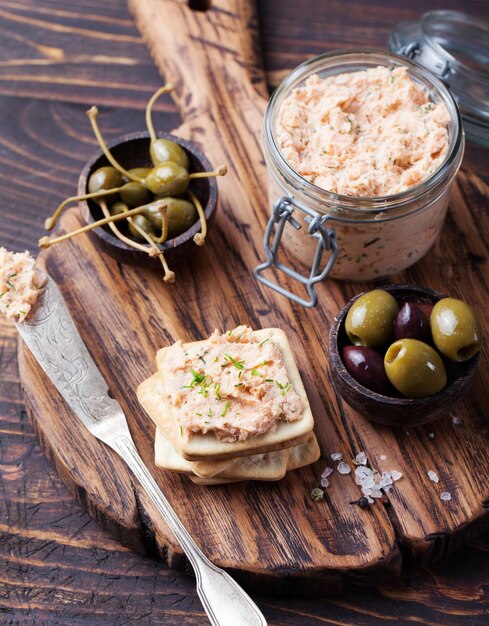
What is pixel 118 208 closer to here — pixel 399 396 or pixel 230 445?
pixel 230 445

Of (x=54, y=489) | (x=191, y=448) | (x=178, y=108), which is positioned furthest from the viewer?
(x=178, y=108)

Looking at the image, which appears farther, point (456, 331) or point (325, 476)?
point (325, 476)

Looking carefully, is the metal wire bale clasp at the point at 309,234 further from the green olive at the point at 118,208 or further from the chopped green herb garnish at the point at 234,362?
the green olive at the point at 118,208

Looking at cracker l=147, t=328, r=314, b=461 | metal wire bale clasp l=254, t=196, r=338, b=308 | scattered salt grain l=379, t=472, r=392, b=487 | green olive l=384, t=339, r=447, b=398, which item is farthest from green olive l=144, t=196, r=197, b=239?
scattered salt grain l=379, t=472, r=392, b=487

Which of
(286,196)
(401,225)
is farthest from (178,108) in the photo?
(401,225)

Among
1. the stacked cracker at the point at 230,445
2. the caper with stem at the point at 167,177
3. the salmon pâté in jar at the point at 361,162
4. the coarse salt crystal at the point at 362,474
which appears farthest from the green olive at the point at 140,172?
the coarse salt crystal at the point at 362,474

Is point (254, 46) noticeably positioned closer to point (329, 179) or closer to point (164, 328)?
point (329, 179)

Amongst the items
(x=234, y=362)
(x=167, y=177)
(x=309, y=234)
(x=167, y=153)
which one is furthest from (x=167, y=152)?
(x=234, y=362)
